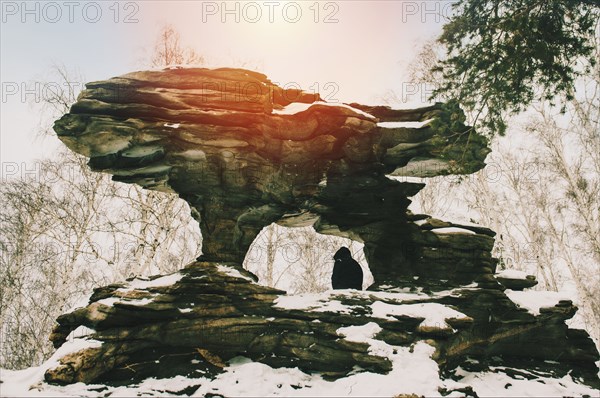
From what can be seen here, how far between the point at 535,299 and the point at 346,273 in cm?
Answer: 540

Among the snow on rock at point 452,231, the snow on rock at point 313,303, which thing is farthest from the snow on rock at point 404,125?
the snow on rock at point 313,303

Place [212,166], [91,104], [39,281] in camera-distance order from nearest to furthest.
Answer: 1. [91,104]
2. [212,166]
3. [39,281]

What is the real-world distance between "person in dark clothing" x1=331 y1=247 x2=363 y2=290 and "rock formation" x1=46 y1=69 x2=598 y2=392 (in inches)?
28.7

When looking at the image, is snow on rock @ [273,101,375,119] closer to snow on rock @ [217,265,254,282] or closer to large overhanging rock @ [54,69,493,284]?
large overhanging rock @ [54,69,493,284]

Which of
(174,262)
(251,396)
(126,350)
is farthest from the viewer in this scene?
(174,262)

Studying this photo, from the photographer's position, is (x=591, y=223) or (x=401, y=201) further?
(x=591, y=223)

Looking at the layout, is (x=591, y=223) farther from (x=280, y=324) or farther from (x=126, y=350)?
(x=126, y=350)

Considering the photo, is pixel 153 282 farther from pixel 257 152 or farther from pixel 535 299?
pixel 535 299

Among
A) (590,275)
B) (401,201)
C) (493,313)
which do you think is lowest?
(590,275)

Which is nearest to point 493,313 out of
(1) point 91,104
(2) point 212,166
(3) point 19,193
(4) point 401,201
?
(4) point 401,201

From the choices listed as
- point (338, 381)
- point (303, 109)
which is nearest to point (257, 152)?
point (303, 109)

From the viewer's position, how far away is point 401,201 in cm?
1084

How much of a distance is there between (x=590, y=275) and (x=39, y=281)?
1092 inches

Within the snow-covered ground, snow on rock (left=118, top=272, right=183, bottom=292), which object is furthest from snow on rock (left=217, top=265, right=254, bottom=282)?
the snow-covered ground
